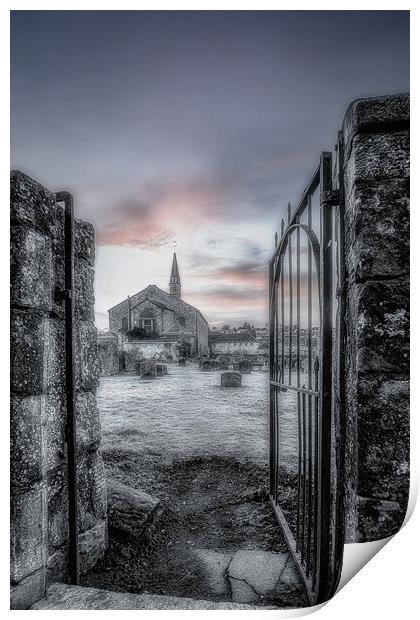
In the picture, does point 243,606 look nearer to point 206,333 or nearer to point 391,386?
point 391,386

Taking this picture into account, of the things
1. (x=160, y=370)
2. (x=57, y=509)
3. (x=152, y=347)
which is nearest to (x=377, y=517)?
(x=57, y=509)

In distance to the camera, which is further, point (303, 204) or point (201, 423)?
point (201, 423)

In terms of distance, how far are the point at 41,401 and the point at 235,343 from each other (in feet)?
73.9

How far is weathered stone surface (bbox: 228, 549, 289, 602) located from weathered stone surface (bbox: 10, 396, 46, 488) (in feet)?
3.97

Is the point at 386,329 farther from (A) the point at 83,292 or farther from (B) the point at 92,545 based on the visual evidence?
(B) the point at 92,545

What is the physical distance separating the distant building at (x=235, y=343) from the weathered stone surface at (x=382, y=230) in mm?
22334

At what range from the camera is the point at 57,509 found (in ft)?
6.25

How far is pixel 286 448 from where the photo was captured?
4.32 m

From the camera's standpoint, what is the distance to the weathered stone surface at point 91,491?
2.14 metres

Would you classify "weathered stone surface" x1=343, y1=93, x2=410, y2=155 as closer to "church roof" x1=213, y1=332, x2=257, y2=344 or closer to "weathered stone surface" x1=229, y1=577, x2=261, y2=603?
"weathered stone surface" x1=229, y1=577, x2=261, y2=603

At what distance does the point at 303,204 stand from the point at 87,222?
1.33 metres

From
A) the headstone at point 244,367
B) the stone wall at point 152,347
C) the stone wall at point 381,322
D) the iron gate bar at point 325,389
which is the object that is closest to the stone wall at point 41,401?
the iron gate bar at point 325,389

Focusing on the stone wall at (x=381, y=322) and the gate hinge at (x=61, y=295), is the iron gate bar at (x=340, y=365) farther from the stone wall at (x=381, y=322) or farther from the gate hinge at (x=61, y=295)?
the gate hinge at (x=61, y=295)

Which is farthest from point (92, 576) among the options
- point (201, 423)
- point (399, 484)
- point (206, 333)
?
point (206, 333)
